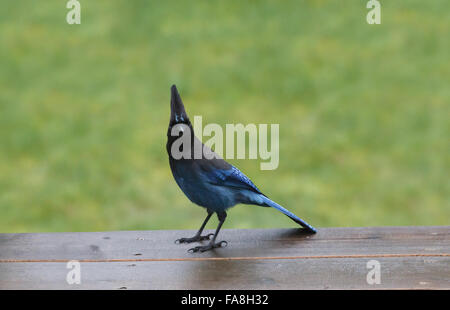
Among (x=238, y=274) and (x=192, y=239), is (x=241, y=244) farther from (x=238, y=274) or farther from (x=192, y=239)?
(x=238, y=274)

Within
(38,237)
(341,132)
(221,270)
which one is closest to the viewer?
(221,270)

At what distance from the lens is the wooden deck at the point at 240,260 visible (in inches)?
115

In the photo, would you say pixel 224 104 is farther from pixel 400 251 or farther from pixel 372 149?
pixel 400 251

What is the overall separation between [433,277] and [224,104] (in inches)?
176

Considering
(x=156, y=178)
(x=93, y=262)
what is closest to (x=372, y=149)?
(x=156, y=178)

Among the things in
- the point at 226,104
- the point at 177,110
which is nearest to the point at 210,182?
the point at 177,110

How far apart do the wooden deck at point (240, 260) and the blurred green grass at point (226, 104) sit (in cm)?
239

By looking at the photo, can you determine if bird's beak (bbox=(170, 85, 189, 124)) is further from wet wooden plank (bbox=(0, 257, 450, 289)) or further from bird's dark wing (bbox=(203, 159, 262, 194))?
wet wooden plank (bbox=(0, 257, 450, 289))

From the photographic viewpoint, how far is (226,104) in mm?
7180

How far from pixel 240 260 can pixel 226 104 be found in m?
4.11

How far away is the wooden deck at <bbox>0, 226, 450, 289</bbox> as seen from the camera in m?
2.92

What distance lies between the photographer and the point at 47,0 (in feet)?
28.9

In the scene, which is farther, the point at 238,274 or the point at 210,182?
the point at 210,182

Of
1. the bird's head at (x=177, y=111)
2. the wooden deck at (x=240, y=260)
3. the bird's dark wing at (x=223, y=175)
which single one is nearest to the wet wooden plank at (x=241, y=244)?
the wooden deck at (x=240, y=260)
